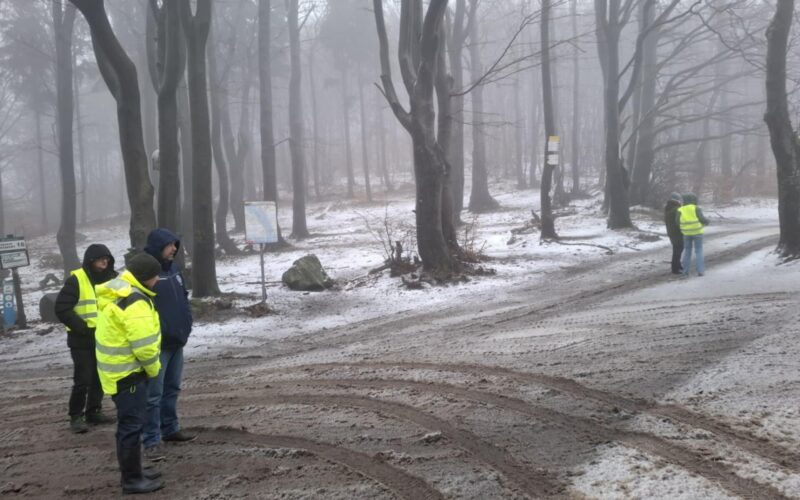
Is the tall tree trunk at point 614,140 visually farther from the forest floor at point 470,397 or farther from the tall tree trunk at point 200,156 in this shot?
the tall tree trunk at point 200,156

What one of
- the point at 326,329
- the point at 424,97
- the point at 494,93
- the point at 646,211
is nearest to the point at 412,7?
the point at 424,97

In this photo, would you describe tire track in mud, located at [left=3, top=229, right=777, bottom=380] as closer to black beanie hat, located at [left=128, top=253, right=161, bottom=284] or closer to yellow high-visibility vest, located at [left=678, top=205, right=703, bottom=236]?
yellow high-visibility vest, located at [left=678, top=205, right=703, bottom=236]

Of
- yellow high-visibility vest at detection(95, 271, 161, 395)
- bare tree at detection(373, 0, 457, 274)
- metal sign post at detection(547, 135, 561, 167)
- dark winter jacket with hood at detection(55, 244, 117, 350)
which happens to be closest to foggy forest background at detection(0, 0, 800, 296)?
bare tree at detection(373, 0, 457, 274)

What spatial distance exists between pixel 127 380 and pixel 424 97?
10037 millimetres

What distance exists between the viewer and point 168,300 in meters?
5.16

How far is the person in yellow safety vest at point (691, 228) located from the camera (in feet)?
39.2

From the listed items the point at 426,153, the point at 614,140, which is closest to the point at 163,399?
the point at 426,153

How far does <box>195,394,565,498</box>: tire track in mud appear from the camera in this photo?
4.15m

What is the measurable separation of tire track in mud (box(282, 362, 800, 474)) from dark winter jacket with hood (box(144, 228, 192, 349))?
8.33 ft

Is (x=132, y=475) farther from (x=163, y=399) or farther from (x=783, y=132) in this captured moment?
(x=783, y=132)

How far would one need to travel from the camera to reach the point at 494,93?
60281 millimetres

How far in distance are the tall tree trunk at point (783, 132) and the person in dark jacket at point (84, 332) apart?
12.7m

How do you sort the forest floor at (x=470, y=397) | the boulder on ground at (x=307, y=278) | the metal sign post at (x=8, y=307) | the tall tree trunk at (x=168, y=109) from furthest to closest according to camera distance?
the boulder on ground at (x=307, y=278), the tall tree trunk at (x=168, y=109), the metal sign post at (x=8, y=307), the forest floor at (x=470, y=397)

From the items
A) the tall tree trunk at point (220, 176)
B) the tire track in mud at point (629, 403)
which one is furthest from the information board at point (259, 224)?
the tall tree trunk at point (220, 176)
